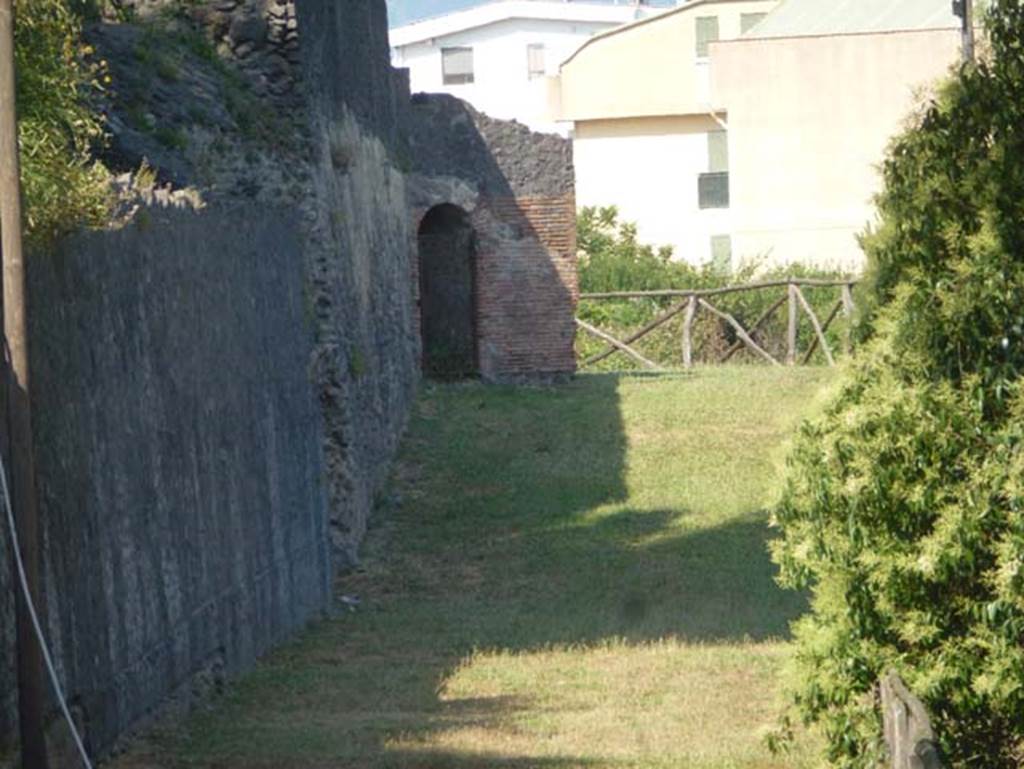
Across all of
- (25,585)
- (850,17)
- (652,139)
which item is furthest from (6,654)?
(652,139)

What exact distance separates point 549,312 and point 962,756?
21.2 metres

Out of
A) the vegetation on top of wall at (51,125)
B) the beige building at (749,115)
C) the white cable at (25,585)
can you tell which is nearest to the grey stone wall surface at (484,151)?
the beige building at (749,115)

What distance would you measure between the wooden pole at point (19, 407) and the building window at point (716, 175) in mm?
43931

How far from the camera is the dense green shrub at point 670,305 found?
34.4m

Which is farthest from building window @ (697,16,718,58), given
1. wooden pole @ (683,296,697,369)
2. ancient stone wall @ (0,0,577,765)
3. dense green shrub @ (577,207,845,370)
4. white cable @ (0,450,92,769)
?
white cable @ (0,450,92,769)

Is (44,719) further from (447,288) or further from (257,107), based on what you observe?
(447,288)

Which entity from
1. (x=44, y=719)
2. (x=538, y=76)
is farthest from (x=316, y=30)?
(x=538, y=76)

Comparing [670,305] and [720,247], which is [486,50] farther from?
[670,305]

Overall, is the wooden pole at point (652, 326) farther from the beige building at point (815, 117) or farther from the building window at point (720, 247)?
the building window at point (720, 247)

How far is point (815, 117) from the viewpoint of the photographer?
1837 inches

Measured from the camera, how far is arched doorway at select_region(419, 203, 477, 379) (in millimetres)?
29500

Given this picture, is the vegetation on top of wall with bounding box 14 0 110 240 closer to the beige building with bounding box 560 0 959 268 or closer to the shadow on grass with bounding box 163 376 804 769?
the shadow on grass with bounding box 163 376 804 769

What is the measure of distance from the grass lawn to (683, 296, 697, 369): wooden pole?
4.25 meters

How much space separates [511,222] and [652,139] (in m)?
23.8
